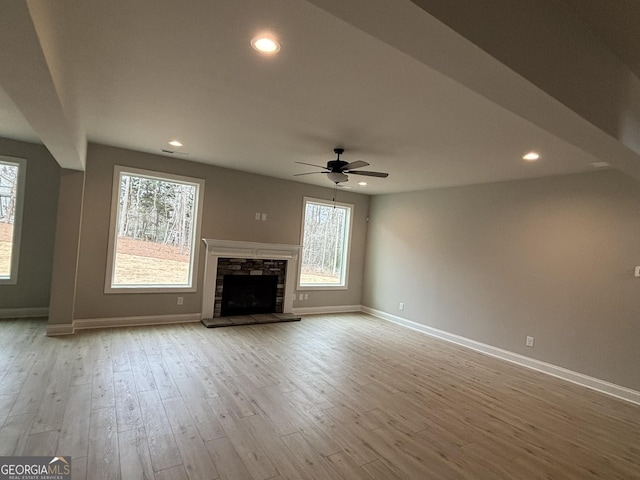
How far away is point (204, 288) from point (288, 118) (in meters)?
3.44

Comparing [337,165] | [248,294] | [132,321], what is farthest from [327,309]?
[337,165]

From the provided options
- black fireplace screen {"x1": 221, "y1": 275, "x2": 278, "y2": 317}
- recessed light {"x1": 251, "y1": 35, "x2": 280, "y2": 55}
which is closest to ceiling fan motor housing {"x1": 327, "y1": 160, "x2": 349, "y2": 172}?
recessed light {"x1": 251, "y1": 35, "x2": 280, "y2": 55}

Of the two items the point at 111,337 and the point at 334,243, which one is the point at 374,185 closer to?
the point at 334,243

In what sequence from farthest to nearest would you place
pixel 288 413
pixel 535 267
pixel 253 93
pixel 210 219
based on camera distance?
pixel 210 219 < pixel 535 267 < pixel 288 413 < pixel 253 93

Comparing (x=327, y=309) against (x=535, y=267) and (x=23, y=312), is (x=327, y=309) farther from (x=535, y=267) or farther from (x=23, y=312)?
(x=23, y=312)

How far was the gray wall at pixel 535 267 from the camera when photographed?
12.0 feet

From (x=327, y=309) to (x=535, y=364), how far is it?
3648mm

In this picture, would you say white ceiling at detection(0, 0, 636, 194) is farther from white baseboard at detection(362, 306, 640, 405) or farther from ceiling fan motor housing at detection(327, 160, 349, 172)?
white baseboard at detection(362, 306, 640, 405)

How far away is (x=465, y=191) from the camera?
208 inches

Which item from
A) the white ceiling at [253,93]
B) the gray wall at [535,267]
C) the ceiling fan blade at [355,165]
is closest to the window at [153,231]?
the white ceiling at [253,93]

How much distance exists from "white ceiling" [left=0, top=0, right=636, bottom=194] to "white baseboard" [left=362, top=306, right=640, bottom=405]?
249 cm

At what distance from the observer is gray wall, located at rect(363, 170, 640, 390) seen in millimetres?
3652

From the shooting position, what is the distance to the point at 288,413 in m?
2.69

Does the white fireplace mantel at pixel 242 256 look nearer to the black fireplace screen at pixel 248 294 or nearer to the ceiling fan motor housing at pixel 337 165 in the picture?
the black fireplace screen at pixel 248 294
